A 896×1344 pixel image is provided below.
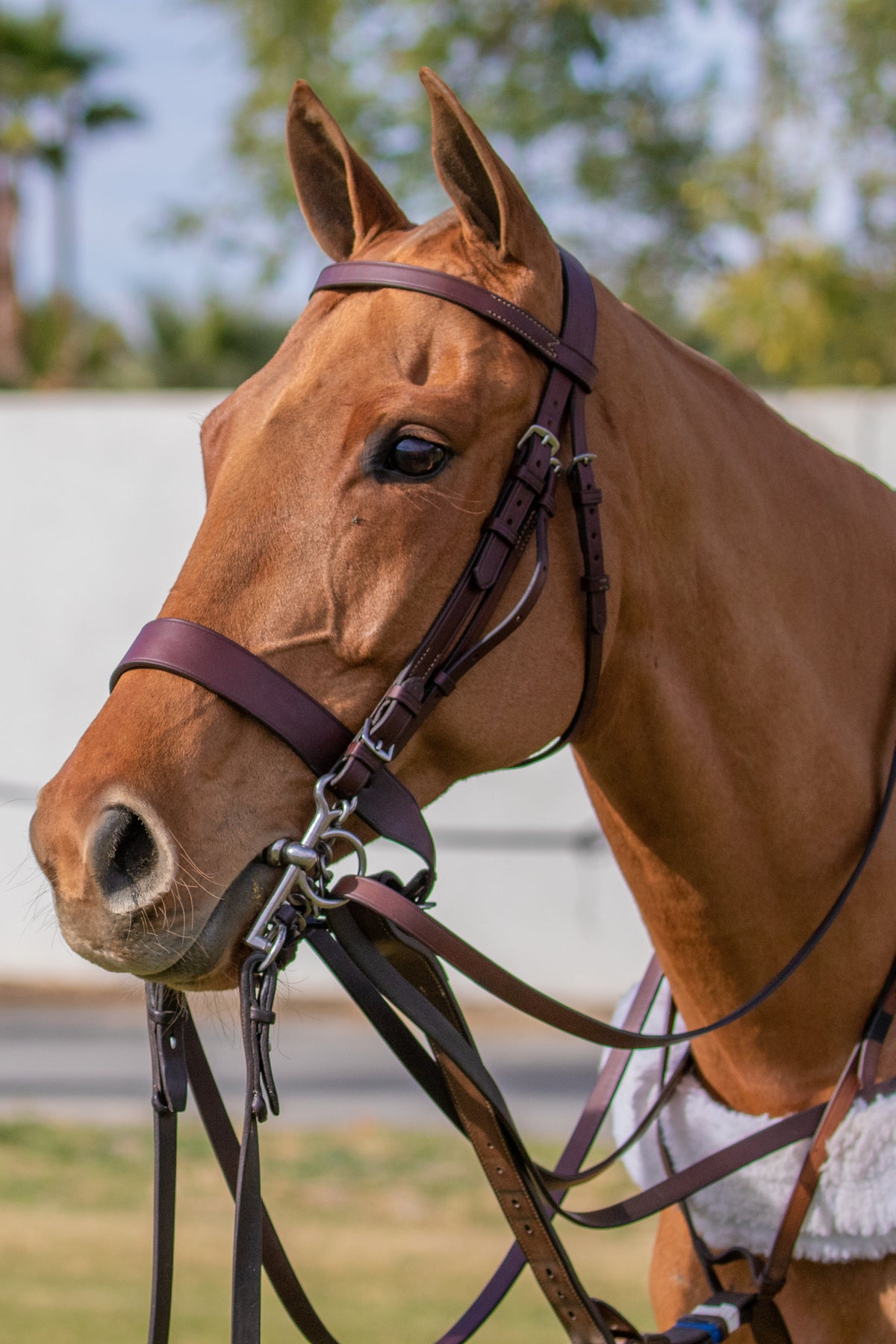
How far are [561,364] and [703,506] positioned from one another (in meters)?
0.31

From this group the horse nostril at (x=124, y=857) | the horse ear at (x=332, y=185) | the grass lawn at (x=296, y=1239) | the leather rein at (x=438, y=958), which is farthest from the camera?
the grass lawn at (x=296, y=1239)

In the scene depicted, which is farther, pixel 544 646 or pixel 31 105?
pixel 31 105

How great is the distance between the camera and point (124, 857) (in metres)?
1.62

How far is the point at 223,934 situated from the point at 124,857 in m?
0.15

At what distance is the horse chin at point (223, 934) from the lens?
1.65 metres

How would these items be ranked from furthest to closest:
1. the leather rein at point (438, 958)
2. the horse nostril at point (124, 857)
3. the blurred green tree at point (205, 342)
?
the blurred green tree at point (205, 342) → the leather rein at point (438, 958) → the horse nostril at point (124, 857)

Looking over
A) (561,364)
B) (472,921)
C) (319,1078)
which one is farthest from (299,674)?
(472,921)

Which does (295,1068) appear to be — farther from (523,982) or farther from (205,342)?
(205,342)

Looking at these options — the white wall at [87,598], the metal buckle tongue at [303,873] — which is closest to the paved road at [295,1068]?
the white wall at [87,598]

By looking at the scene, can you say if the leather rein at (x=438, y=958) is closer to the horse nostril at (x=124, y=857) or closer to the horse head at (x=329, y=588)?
the horse head at (x=329, y=588)

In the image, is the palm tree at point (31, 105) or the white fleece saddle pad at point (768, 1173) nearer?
the white fleece saddle pad at point (768, 1173)

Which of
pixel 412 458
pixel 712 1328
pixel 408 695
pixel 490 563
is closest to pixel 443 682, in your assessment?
pixel 408 695

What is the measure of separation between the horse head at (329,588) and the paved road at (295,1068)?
5083 mm

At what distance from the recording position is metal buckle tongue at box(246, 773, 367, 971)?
1.67m
